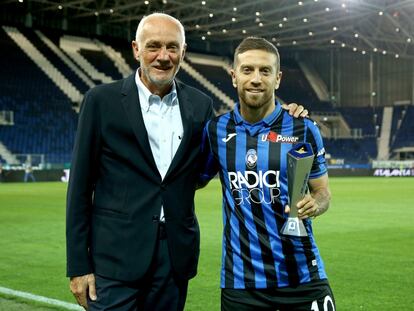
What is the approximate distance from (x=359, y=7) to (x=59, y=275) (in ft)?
120

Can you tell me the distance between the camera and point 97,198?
318 cm

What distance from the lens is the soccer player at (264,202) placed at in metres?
3.07

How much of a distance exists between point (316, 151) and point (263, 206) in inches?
15.2

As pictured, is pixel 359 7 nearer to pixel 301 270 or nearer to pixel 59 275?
pixel 59 275

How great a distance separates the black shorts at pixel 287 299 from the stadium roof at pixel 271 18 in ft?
121

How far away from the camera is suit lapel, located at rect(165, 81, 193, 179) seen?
3.17 metres

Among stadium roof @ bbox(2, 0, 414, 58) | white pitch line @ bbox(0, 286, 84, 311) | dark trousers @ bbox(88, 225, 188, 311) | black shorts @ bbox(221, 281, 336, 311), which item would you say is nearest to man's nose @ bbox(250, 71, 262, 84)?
dark trousers @ bbox(88, 225, 188, 311)

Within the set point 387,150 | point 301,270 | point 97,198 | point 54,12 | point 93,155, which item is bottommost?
point 387,150

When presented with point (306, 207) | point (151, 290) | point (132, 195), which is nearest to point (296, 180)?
point (306, 207)

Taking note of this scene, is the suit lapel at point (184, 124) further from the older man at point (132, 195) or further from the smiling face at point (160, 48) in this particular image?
the smiling face at point (160, 48)

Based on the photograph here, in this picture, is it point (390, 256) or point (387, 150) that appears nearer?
point (390, 256)

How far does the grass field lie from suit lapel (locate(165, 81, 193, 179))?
2.83m

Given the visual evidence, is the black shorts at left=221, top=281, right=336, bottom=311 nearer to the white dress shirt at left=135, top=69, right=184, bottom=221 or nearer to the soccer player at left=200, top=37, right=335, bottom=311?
the soccer player at left=200, top=37, right=335, bottom=311

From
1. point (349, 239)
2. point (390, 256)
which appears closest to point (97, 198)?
point (390, 256)
